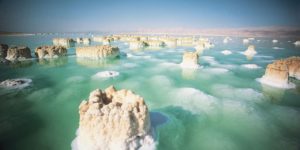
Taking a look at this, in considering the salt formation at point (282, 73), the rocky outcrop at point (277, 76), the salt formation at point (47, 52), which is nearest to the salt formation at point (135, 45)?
the salt formation at point (47, 52)

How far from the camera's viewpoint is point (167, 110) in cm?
1063

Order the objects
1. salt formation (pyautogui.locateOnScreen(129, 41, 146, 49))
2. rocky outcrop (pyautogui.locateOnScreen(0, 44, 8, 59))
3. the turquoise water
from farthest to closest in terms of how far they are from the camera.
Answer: salt formation (pyautogui.locateOnScreen(129, 41, 146, 49)) → rocky outcrop (pyautogui.locateOnScreen(0, 44, 8, 59)) → the turquoise water

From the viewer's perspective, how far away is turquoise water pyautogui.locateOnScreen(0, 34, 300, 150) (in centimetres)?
780

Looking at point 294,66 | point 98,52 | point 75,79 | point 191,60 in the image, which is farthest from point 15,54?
point 294,66

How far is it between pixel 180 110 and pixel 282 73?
9555 mm

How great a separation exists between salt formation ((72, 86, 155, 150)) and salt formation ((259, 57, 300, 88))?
12.9 metres

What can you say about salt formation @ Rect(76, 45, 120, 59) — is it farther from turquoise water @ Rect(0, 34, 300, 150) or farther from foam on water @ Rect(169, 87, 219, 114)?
foam on water @ Rect(169, 87, 219, 114)

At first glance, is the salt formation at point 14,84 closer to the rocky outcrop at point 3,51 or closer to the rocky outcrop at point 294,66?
the rocky outcrop at point 3,51

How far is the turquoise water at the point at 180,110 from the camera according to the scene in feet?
25.6

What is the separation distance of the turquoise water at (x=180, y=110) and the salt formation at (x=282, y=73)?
2.81 feet

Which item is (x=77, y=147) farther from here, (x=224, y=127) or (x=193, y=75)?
(x=193, y=75)

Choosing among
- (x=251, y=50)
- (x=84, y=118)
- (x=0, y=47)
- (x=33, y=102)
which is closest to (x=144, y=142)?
(x=84, y=118)

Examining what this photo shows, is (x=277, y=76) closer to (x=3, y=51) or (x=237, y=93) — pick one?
(x=237, y=93)

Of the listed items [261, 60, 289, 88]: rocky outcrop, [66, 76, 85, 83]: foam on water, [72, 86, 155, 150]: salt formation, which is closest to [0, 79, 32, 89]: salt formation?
[66, 76, 85, 83]: foam on water
